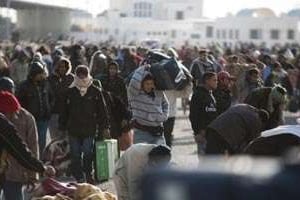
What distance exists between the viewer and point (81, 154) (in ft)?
29.0

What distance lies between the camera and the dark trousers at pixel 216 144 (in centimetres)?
620

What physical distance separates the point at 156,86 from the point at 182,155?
8.96 feet

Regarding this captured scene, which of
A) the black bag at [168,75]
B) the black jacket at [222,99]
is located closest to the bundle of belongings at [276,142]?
the black bag at [168,75]

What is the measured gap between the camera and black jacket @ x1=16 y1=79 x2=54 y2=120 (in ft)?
29.9

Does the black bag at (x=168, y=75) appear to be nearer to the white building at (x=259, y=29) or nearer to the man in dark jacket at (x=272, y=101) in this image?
the man in dark jacket at (x=272, y=101)

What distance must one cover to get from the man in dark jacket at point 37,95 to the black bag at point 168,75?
121cm

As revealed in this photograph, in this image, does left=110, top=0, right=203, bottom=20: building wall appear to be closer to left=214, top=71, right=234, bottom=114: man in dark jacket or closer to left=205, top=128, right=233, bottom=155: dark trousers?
left=214, top=71, right=234, bottom=114: man in dark jacket

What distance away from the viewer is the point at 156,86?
9.04 metres

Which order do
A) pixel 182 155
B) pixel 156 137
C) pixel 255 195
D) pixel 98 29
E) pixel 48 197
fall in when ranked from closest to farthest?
pixel 255 195 → pixel 48 197 → pixel 156 137 → pixel 182 155 → pixel 98 29

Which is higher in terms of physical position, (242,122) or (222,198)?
(222,198)

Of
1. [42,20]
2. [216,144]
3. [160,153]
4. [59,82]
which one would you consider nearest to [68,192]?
[160,153]

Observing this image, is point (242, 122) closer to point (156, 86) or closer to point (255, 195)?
point (156, 86)

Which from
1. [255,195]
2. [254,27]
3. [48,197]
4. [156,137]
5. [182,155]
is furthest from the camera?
[254,27]

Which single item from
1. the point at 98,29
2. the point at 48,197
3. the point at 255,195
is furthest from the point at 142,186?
the point at 98,29
